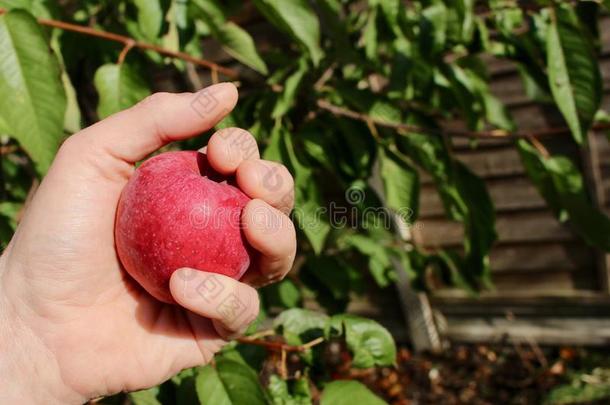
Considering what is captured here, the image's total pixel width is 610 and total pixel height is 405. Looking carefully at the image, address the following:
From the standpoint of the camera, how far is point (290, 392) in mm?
1208

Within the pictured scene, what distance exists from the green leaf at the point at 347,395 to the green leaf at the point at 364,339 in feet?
0.23

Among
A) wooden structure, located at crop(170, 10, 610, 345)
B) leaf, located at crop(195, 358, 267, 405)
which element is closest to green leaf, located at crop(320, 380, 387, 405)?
leaf, located at crop(195, 358, 267, 405)

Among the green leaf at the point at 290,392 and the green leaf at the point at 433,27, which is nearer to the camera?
the green leaf at the point at 290,392

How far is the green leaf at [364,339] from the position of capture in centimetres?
121

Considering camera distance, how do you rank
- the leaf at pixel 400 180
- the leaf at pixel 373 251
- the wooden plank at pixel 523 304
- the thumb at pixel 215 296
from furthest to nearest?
1. the wooden plank at pixel 523 304
2. the leaf at pixel 373 251
3. the leaf at pixel 400 180
4. the thumb at pixel 215 296

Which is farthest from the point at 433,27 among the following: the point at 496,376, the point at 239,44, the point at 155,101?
the point at 496,376

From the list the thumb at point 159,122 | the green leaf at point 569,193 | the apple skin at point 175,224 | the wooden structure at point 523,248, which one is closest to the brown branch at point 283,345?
the apple skin at point 175,224

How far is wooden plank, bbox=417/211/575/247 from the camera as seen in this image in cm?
323

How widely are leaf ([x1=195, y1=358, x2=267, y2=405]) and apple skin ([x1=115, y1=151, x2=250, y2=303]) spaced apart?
20cm

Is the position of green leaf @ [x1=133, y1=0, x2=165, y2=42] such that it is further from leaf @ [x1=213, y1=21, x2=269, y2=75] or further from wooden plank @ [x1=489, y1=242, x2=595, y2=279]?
wooden plank @ [x1=489, y1=242, x2=595, y2=279]

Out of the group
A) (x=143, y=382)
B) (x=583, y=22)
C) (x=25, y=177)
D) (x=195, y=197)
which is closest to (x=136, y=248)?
(x=195, y=197)

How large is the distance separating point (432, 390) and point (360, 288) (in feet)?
5.13

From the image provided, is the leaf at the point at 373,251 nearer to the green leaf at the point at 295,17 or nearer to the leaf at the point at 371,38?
the leaf at the point at 371,38

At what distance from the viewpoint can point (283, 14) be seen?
1130mm
